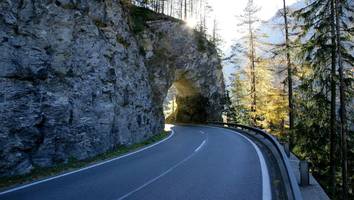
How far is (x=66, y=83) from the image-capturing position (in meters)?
13.4

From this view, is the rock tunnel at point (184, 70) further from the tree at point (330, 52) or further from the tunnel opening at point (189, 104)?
the tree at point (330, 52)

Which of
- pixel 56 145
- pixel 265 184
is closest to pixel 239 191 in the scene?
pixel 265 184

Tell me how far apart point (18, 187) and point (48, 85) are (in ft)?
15.5

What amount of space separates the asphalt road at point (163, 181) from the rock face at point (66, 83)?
197cm

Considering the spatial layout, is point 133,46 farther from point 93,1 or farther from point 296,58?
point 296,58

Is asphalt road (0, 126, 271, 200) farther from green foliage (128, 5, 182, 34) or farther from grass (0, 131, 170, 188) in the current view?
green foliage (128, 5, 182, 34)

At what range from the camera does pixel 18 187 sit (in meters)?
8.73

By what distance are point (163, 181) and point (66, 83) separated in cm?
682

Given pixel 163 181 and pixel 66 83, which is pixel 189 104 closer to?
pixel 66 83

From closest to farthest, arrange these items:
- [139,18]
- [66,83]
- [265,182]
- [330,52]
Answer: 1. [265,182]
2. [66,83]
3. [330,52]
4. [139,18]

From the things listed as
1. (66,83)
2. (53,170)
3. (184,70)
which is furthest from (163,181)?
(184,70)

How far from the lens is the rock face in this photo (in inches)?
424

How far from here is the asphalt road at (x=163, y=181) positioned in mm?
7566

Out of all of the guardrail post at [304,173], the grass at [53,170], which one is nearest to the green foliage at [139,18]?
the grass at [53,170]
